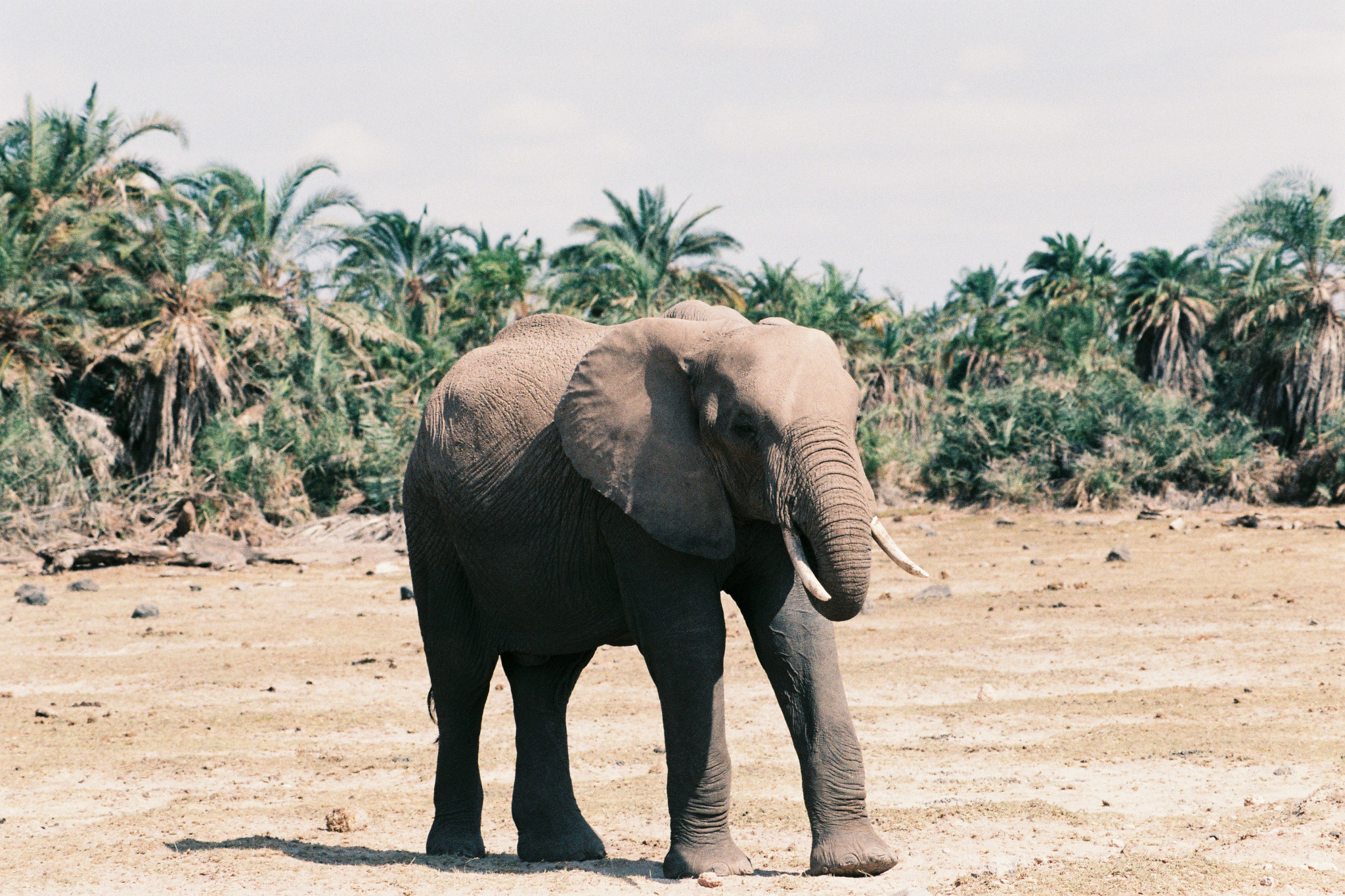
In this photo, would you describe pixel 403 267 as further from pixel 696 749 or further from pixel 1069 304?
pixel 696 749

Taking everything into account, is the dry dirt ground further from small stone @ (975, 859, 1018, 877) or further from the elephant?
the elephant

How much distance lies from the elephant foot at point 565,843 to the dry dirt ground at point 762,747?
0.12 m

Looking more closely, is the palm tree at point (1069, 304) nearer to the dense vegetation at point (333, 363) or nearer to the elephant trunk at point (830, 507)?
the dense vegetation at point (333, 363)

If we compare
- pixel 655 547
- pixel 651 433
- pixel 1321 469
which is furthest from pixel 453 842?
pixel 1321 469

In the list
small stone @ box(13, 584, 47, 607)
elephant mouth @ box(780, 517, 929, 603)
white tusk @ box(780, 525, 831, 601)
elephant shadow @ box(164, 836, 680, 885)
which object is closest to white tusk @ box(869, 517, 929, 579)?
elephant mouth @ box(780, 517, 929, 603)

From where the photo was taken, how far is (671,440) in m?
5.30

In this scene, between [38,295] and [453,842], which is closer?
[453,842]

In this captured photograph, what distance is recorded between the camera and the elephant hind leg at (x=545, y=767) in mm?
6199

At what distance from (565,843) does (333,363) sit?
926 inches

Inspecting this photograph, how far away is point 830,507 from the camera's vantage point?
460 cm

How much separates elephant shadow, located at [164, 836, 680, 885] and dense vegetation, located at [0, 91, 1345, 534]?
57.3 ft

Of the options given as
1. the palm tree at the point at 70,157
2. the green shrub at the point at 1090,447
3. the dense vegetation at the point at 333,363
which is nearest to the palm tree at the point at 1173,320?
the dense vegetation at the point at 333,363

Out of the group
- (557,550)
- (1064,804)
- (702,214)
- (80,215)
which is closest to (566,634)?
(557,550)

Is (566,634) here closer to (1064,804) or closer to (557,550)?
(557,550)
